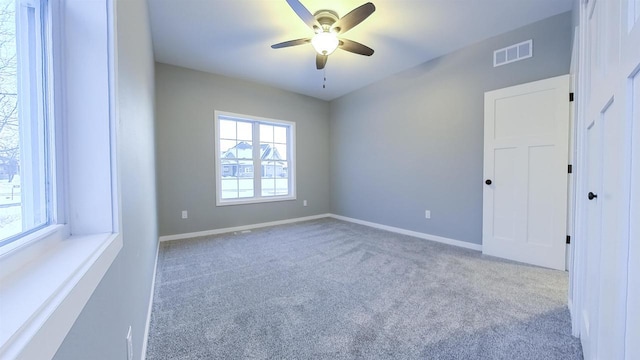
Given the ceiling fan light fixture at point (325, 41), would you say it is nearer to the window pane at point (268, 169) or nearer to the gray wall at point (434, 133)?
the gray wall at point (434, 133)

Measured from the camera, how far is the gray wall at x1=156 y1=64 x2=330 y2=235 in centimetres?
367

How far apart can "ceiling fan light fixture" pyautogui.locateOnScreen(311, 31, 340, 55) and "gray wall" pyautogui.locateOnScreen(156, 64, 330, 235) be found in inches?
85.5

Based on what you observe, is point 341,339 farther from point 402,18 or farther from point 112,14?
point 402,18

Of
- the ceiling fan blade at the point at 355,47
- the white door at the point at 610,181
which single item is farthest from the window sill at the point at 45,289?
the ceiling fan blade at the point at 355,47

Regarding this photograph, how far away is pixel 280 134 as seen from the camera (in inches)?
194

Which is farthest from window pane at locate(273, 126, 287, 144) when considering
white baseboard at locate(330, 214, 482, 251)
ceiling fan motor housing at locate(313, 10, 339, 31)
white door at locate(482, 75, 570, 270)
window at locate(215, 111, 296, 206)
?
white door at locate(482, 75, 570, 270)

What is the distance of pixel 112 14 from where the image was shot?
0.77m

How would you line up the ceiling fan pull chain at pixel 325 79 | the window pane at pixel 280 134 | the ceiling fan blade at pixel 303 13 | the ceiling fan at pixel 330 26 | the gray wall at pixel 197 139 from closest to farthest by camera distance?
the ceiling fan blade at pixel 303 13 → the ceiling fan at pixel 330 26 → the gray wall at pixel 197 139 → the ceiling fan pull chain at pixel 325 79 → the window pane at pixel 280 134

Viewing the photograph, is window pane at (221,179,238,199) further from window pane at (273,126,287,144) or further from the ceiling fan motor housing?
the ceiling fan motor housing

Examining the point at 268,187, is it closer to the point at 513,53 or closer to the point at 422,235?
the point at 422,235

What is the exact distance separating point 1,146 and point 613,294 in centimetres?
170

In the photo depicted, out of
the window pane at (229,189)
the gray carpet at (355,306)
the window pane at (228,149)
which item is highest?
the window pane at (228,149)

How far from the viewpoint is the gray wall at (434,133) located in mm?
2820

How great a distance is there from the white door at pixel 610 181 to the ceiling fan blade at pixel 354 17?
1.33m
